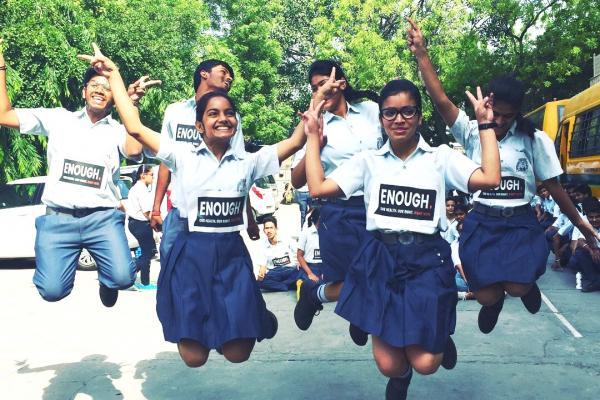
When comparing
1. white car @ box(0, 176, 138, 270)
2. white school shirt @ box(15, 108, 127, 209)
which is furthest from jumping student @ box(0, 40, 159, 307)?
white car @ box(0, 176, 138, 270)

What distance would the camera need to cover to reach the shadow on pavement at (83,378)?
5504 millimetres

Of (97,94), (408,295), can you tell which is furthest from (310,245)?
(408,295)

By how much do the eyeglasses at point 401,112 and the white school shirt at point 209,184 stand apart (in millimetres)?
984

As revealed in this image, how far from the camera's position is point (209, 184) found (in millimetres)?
4246

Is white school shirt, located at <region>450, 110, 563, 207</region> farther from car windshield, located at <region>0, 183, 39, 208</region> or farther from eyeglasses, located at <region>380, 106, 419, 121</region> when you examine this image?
car windshield, located at <region>0, 183, 39, 208</region>

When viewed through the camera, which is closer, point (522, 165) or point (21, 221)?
point (522, 165)

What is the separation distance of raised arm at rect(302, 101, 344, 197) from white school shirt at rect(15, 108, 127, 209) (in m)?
1.79

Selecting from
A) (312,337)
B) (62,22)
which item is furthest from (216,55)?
(312,337)

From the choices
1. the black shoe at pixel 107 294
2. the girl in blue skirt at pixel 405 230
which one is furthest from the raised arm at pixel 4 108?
the girl in blue skirt at pixel 405 230

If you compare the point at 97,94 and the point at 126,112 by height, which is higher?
the point at 97,94

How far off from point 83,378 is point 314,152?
10.9 ft

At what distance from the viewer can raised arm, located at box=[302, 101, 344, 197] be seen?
3.93m

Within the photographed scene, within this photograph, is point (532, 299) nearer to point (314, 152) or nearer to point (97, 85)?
point (314, 152)

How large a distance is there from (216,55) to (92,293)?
63.4 ft
